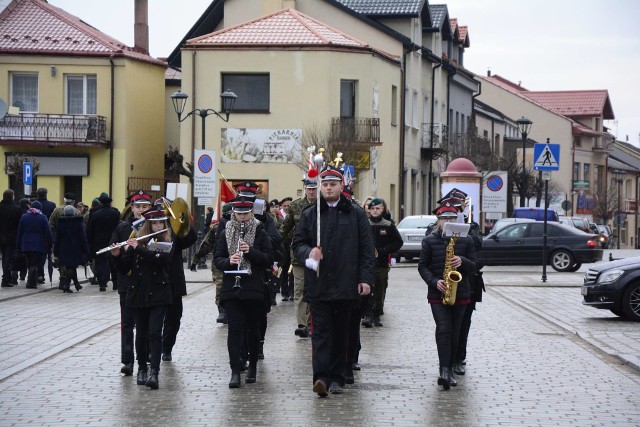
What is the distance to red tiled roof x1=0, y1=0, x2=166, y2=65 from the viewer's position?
1716 inches

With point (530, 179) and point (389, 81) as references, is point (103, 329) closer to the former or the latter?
point (389, 81)

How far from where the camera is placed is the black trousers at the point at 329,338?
10.3 m

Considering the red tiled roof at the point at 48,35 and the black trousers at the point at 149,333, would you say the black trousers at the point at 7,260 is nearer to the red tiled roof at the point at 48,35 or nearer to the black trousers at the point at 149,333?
the black trousers at the point at 149,333

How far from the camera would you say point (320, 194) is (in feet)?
35.1

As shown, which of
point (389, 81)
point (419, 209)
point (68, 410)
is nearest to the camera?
point (68, 410)

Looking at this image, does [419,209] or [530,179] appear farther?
[530,179]

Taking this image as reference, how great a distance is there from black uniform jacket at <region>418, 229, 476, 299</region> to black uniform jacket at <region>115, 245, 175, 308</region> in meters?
2.39

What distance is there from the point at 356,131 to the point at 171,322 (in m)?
30.5

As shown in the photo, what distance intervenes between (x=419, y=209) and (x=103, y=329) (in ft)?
129

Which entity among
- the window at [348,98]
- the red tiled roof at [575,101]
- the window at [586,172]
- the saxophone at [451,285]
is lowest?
the saxophone at [451,285]

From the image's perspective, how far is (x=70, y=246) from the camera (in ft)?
74.3

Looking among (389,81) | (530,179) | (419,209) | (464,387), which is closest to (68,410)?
(464,387)

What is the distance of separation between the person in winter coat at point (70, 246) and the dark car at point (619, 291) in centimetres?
977

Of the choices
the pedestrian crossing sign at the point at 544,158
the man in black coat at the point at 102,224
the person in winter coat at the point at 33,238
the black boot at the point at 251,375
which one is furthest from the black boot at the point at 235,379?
the pedestrian crossing sign at the point at 544,158
